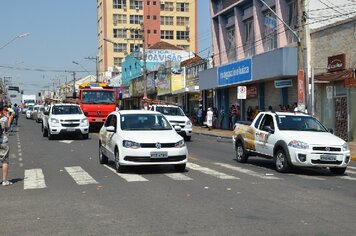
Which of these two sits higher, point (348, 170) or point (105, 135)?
point (105, 135)

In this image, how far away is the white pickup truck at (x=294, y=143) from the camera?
1362cm

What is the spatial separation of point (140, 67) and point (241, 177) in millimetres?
57522

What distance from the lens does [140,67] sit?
6969cm

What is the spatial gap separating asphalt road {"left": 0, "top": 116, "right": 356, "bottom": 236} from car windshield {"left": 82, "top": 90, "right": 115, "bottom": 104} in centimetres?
1841

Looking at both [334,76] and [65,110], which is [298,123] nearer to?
[334,76]

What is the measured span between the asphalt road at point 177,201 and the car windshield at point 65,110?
13.8m

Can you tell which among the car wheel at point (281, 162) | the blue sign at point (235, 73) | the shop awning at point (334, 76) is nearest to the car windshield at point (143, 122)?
the car wheel at point (281, 162)

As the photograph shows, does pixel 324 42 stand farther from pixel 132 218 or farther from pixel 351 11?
pixel 132 218

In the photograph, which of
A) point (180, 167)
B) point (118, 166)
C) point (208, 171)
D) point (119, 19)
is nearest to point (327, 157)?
point (208, 171)

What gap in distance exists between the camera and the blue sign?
3528 centimetres

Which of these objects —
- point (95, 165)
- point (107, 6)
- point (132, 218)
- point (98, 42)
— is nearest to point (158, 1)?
point (107, 6)

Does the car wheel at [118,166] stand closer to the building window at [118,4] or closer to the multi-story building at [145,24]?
the multi-story building at [145,24]

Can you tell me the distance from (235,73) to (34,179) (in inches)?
1022

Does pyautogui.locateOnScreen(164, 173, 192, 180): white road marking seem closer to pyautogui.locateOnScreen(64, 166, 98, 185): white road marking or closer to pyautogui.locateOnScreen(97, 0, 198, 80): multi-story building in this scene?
pyautogui.locateOnScreen(64, 166, 98, 185): white road marking
